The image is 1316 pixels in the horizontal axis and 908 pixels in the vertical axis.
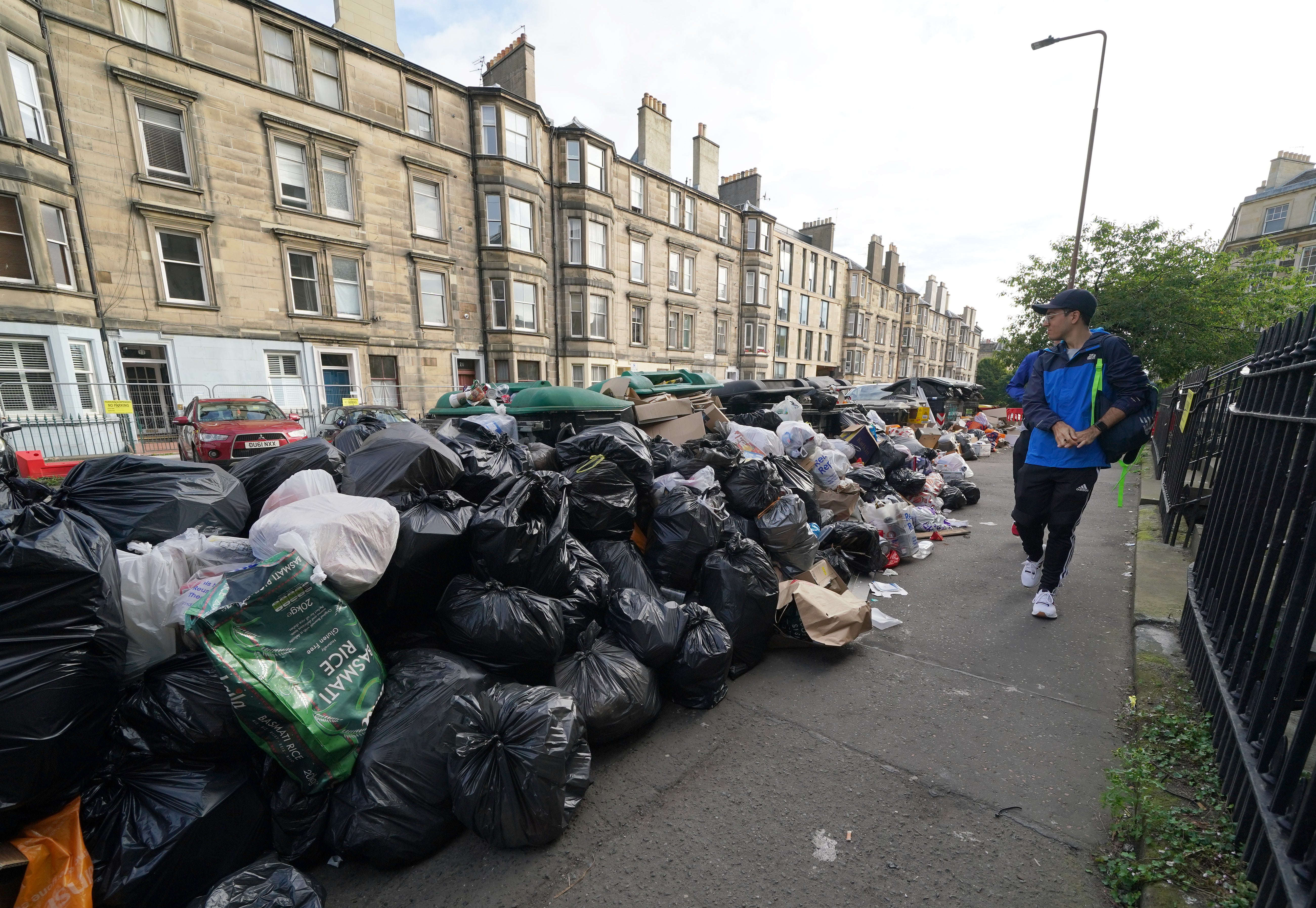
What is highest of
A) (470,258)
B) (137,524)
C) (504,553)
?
(470,258)

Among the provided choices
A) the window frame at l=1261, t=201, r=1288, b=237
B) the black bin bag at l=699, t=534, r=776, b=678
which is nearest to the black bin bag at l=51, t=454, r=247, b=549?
the black bin bag at l=699, t=534, r=776, b=678

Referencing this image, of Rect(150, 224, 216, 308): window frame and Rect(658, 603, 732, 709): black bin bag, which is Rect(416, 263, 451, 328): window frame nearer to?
Rect(150, 224, 216, 308): window frame

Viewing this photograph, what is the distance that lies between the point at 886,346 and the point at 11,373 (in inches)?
1875

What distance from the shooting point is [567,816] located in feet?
5.91

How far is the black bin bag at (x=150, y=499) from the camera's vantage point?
2.10 m

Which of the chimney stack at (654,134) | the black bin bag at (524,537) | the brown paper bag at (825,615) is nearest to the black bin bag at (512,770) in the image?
the black bin bag at (524,537)

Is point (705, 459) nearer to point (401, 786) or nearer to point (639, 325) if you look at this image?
point (401, 786)

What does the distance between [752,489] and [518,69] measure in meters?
21.2

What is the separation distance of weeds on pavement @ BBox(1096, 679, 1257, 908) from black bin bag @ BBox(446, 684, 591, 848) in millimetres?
1593

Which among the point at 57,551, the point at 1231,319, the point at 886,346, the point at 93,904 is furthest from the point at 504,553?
the point at 886,346

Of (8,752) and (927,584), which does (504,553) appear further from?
(927,584)

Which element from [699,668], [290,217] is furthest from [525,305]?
[699,668]

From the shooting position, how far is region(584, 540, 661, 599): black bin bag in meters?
2.78

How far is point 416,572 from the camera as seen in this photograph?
2.21m
